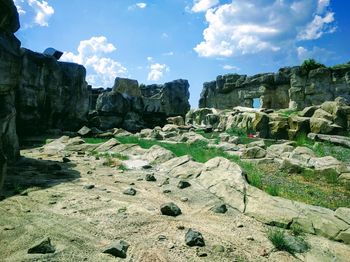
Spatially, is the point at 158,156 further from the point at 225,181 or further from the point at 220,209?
the point at 220,209

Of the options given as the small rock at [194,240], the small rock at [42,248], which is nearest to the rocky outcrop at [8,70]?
the small rock at [42,248]

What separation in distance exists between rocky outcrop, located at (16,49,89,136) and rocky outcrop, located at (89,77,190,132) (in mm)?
3014

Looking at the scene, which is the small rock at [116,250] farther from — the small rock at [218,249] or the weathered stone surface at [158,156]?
the weathered stone surface at [158,156]

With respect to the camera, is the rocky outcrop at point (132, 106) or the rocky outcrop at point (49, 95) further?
the rocky outcrop at point (132, 106)

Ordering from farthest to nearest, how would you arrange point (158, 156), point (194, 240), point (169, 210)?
point (158, 156) → point (169, 210) → point (194, 240)

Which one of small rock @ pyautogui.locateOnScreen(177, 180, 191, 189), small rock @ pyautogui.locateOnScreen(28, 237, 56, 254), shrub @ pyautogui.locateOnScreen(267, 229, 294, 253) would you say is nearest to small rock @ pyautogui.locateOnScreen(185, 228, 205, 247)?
shrub @ pyautogui.locateOnScreen(267, 229, 294, 253)

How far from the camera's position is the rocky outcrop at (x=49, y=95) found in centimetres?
2197

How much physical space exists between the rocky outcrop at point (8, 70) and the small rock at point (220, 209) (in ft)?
12.9

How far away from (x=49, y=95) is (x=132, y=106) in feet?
38.4

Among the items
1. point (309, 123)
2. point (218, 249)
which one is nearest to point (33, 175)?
point (218, 249)

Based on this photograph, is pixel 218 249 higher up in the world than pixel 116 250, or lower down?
lower down

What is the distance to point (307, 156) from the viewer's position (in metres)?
9.95

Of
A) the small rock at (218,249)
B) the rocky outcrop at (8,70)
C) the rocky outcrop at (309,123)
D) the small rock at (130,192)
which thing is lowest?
the small rock at (218,249)

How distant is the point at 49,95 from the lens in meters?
25.1
